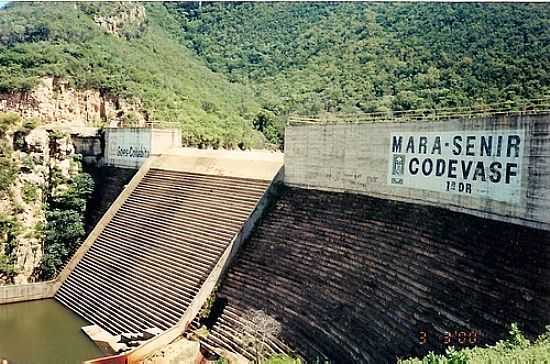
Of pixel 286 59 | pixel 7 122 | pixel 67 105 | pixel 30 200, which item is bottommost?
pixel 30 200

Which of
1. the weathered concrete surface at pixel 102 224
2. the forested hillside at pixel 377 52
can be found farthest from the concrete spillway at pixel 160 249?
the forested hillside at pixel 377 52

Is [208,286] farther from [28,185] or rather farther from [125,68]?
[125,68]

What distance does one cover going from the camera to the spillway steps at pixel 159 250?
14398 mm

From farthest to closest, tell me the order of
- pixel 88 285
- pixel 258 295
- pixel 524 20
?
pixel 524 20, pixel 88 285, pixel 258 295

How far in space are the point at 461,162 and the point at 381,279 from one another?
264 cm

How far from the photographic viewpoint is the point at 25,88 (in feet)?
87.2

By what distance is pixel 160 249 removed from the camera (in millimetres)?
16312

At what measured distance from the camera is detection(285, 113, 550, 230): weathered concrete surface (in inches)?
337

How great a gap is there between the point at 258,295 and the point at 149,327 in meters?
2.97

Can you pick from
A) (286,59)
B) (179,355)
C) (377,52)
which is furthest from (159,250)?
(286,59)

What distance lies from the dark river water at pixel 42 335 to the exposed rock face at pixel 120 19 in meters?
28.0

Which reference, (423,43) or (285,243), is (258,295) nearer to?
(285,243)

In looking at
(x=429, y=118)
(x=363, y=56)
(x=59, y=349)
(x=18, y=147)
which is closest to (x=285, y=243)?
(x=429, y=118)

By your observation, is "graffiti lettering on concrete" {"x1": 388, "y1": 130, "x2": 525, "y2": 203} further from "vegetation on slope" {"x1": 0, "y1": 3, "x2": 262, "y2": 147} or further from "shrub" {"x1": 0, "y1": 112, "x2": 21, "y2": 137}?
"vegetation on slope" {"x1": 0, "y1": 3, "x2": 262, "y2": 147}
